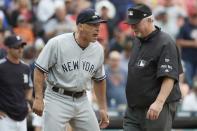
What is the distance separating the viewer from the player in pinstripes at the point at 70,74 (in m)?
7.37

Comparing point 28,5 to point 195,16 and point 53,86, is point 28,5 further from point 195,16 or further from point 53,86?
point 53,86

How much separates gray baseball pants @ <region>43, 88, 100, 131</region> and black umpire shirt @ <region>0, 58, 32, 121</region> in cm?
177

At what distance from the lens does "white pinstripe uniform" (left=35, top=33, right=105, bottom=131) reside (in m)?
7.40

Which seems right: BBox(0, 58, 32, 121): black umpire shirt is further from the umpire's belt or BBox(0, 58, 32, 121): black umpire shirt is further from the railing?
the railing

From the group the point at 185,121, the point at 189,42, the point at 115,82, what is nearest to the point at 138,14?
the point at 185,121

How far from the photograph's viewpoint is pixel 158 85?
23.4 ft

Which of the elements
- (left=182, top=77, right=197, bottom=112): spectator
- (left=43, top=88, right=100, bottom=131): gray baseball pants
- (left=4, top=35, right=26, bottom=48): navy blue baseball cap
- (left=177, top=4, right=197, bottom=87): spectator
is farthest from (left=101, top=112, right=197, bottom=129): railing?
(left=43, top=88, right=100, bottom=131): gray baseball pants

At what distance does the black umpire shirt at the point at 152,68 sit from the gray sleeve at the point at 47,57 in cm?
89

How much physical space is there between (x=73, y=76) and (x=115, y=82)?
5127mm

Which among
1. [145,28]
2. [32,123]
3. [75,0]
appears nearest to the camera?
[145,28]

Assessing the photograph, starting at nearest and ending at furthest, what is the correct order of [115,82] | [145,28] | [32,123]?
[145,28], [32,123], [115,82]

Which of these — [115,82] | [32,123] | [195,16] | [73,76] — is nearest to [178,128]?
[115,82]

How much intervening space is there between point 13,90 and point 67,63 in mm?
2006

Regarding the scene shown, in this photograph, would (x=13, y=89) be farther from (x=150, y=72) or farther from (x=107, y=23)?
(x=107, y=23)
